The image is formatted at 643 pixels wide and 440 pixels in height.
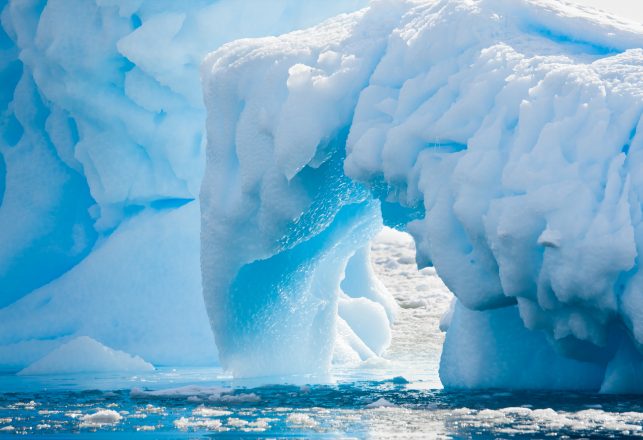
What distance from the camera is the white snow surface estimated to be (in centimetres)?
1152

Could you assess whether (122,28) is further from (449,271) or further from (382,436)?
(382,436)

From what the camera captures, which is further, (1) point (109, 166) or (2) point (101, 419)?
(1) point (109, 166)

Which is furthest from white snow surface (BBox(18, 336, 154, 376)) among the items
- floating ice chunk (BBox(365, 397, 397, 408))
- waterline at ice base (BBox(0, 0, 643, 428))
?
floating ice chunk (BBox(365, 397, 397, 408))

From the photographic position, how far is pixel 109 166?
13.2 meters

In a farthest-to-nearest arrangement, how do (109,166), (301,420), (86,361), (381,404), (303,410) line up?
(109,166)
(86,361)
(381,404)
(303,410)
(301,420)

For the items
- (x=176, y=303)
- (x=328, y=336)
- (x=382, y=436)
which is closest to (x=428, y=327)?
(x=176, y=303)

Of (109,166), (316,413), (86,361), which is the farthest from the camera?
(109,166)

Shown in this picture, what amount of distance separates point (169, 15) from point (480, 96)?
22.7 feet

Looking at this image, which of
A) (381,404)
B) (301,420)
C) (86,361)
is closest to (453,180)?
(381,404)

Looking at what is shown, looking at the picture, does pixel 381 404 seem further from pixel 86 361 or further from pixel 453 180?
pixel 86 361

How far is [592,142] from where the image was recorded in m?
6.07

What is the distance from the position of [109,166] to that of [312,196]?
5635 millimetres

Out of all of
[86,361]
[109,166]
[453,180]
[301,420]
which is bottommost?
[301,420]

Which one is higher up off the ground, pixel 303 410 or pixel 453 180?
pixel 453 180
